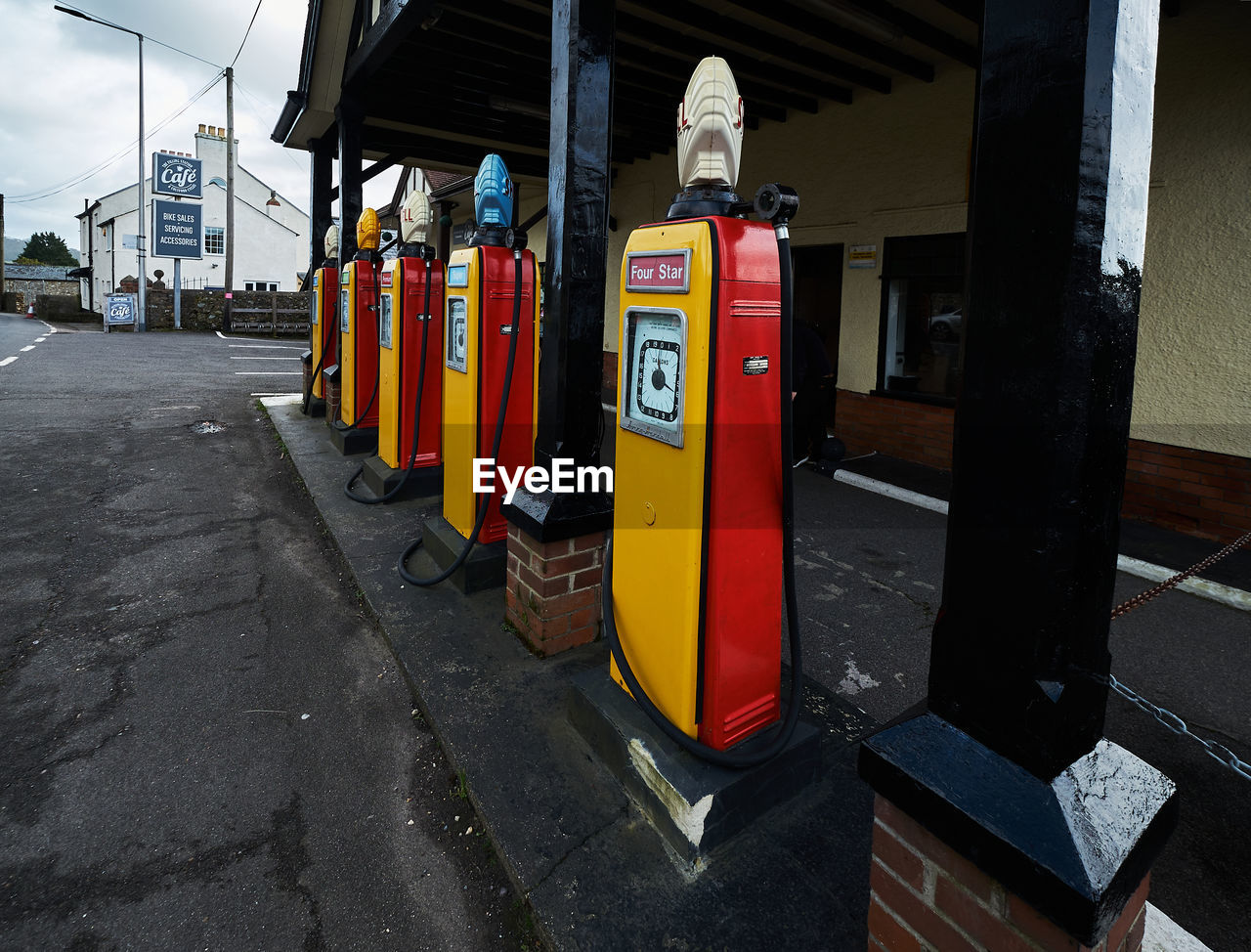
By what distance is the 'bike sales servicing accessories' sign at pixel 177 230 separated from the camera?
77.3ft

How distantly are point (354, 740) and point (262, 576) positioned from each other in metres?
2.04

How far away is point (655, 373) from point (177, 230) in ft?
90.3

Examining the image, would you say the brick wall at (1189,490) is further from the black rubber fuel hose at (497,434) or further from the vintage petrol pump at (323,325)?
the vintage petrol pump at (323,325)

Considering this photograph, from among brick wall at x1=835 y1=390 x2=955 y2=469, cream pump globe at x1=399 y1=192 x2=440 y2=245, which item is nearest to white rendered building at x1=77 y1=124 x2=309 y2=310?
cream pump globe at x1=399 y1=192 x2=440 y2=245

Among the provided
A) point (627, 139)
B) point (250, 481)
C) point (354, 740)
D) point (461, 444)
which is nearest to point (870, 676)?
point (354, 740)

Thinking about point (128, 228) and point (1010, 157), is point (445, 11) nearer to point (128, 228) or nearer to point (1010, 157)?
point (1010, 157)

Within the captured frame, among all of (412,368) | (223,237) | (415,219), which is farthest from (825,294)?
(223,237)

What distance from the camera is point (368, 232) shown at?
721 cm

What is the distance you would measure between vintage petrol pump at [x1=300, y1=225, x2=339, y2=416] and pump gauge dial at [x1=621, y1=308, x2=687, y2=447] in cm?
701

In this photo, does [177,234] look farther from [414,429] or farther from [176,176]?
[414,429]

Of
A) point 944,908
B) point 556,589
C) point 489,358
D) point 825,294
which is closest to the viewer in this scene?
point 944,908

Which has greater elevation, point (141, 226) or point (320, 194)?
point (141, 226)

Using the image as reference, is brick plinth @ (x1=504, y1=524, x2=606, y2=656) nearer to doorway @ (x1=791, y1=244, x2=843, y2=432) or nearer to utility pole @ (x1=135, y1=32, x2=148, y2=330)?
doorway @ (x1=791, y1=244, x2=843, y2=432)

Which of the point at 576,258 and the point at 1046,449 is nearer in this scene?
the point at 1046,449
